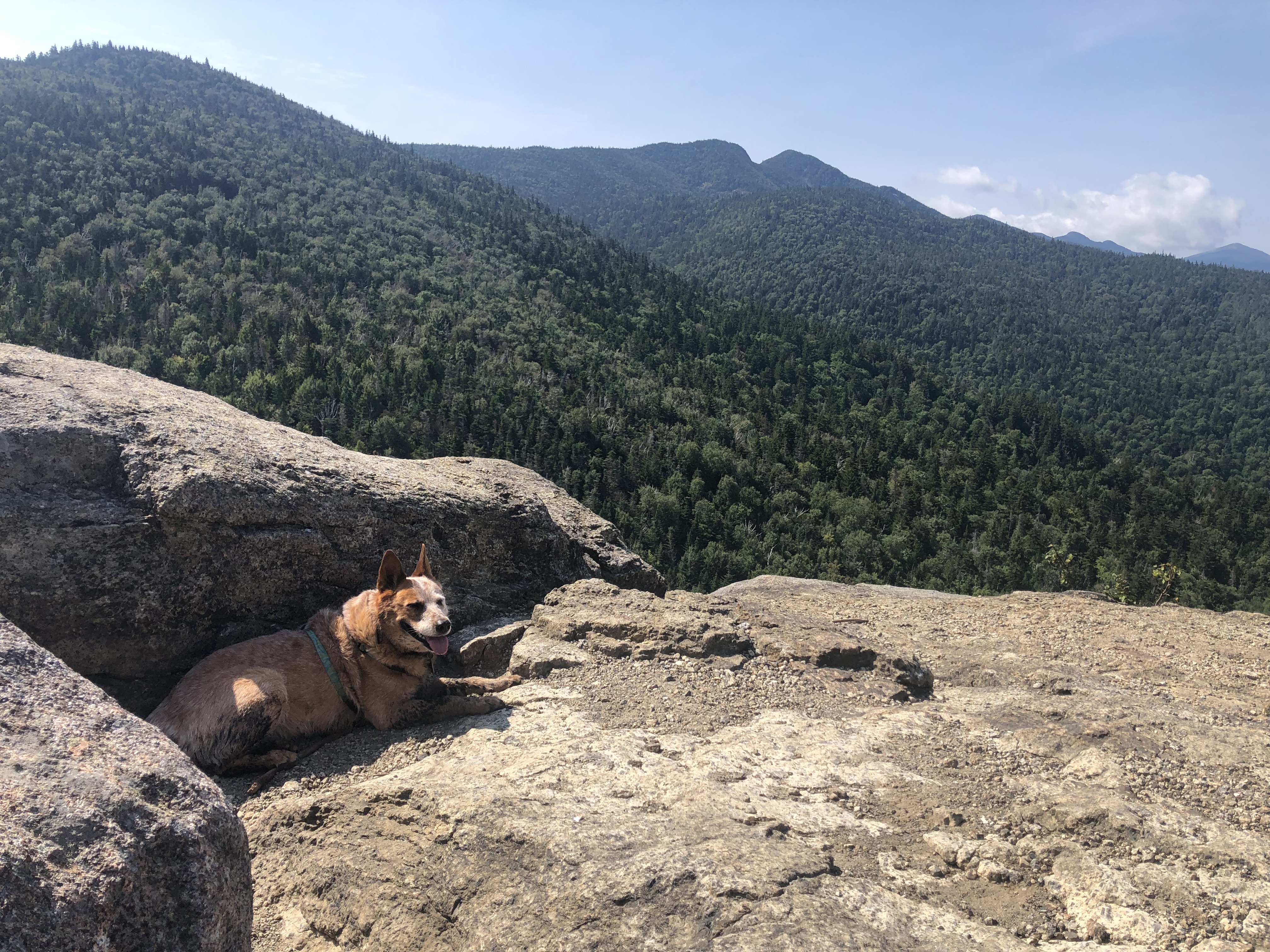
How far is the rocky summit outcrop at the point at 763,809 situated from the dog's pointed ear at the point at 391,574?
51.5 inches

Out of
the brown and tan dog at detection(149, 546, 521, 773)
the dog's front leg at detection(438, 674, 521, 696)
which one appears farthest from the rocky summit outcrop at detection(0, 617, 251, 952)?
the dog's front leg at detection(438, 674, 521, 696)

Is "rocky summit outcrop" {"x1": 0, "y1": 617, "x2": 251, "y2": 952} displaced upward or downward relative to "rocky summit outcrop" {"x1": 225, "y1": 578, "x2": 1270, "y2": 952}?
upward

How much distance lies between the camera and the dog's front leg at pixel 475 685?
6758 millimetres

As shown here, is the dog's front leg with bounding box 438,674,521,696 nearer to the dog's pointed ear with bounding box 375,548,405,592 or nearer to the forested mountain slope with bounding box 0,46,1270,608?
the dog's pointed ear with bounding box 375,548,405,592

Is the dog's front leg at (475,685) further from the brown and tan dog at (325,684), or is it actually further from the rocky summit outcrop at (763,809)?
the rocky summit outcrop at (763,809)

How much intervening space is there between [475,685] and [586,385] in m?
124

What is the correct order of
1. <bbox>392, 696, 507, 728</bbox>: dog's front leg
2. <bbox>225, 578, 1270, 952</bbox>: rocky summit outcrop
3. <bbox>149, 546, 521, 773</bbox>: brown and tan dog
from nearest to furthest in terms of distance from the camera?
1. <bbox>225, 578, 1270, 952</bbox>: rocky summit outcrop
2. <bbox>149, 546, 521, 773</bbox>: brown and tan dog
3. <bbox>392, 696, 507, 728</bbox>: dog's front leg

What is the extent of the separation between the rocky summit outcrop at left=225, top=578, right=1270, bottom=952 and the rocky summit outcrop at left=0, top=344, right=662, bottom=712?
1.56 metres

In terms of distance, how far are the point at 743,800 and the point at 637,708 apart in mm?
1744

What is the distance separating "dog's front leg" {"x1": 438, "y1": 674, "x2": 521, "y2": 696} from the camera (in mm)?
6758

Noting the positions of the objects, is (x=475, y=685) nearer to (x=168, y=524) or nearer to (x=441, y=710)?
(x=441, y=710)

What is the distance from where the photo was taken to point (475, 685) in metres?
6.91

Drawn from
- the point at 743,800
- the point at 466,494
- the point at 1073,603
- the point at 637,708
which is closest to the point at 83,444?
the point at 466,494

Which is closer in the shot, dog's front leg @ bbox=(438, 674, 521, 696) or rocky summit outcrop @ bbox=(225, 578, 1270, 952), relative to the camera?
rocky summit outcrop @ bbox=(225, 578, 1270, 952)
